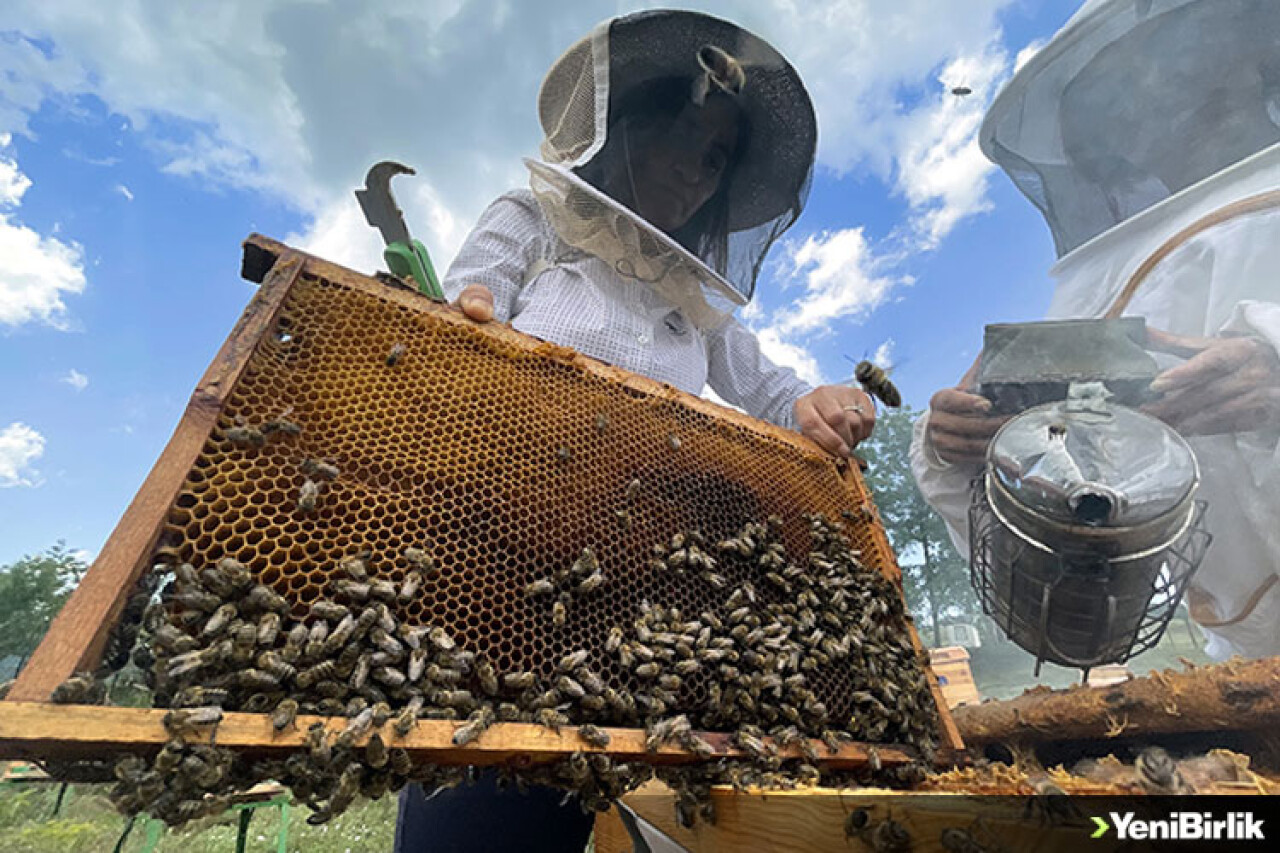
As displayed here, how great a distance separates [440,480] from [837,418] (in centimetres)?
210

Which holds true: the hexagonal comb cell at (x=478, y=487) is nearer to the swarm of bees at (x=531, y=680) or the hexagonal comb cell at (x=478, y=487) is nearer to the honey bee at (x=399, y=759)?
the swarm of bees at (x=531, y=680)

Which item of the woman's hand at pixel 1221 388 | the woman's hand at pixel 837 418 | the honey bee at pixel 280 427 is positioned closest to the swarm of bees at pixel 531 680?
the honey bee at pixel 280 427

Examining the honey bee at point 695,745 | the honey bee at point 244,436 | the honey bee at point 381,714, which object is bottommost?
the honey bee at point 381,714

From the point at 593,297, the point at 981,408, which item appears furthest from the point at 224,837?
the point at 981,408

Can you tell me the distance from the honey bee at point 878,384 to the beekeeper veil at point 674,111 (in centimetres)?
82

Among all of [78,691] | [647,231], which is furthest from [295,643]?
[647,231]

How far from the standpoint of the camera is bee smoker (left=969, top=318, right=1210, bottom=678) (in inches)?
96.6

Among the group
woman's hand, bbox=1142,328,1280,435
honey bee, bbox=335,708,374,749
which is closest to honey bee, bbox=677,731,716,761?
honey bee, bbox=335,708,374,749

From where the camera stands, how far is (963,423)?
11.9 feet

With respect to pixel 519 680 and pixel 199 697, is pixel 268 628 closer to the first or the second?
pixel 199 697

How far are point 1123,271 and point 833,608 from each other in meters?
3.59

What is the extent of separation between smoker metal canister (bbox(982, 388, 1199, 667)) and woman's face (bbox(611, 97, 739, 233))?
2297mm

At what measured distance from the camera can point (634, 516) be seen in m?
2.22

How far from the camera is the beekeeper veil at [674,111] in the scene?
316cm
